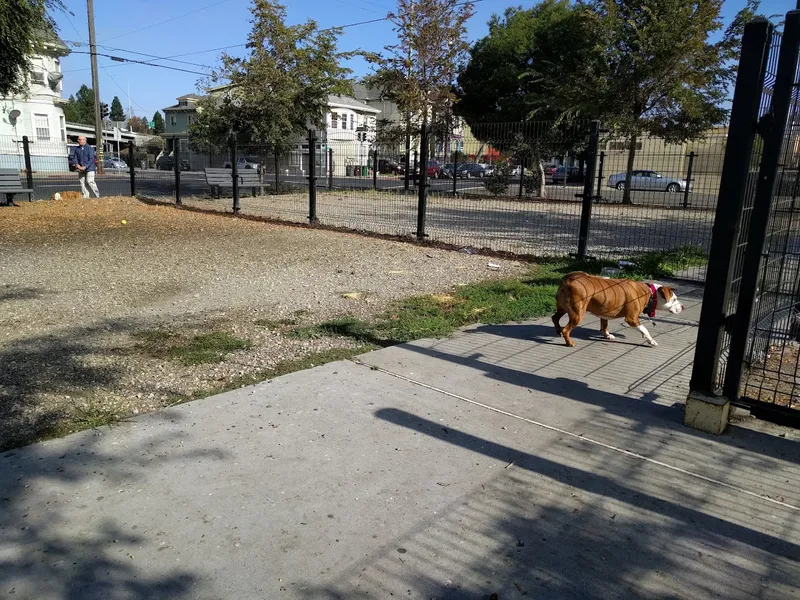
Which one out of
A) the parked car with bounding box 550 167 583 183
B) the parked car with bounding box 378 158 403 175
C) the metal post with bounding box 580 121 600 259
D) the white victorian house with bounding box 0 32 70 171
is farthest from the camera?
the white victorian house with bounding box 0 32 70 171

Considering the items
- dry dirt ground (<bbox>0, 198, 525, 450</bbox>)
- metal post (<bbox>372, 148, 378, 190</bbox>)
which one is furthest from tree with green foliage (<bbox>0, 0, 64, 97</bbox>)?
metal post (<bbox>372, 148, 378, 190</bbox>)

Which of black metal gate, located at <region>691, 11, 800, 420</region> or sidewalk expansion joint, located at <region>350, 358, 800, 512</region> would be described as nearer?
sidewalk expansion joint, located at <region>350, 358, 800, 512</region>

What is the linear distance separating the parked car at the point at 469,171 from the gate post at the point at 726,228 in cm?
1393

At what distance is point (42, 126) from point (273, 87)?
29.9m

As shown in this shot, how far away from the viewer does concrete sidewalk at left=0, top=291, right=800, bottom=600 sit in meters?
2.35

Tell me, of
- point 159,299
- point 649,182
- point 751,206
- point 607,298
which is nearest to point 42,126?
point 159,299

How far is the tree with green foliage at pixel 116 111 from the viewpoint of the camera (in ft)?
409

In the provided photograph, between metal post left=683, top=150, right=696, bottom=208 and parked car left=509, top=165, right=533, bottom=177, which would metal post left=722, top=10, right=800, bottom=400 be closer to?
metal post left=683, top=150, right=696, bottom=208

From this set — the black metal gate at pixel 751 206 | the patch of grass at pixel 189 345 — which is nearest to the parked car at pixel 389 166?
the patch of grass at pixel 189 345

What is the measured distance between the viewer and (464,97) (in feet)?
123

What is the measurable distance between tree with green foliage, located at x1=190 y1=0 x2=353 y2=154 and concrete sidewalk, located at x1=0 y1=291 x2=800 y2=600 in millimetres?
18134

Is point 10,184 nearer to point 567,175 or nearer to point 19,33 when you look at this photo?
point 19,33

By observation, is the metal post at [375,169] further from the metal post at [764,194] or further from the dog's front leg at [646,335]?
the metal post at [764,194]

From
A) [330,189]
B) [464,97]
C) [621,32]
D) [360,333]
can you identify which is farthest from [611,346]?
[464,97]
